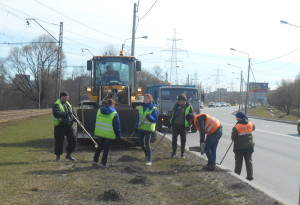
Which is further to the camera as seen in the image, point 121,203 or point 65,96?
point 65,96

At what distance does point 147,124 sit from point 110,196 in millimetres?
3725

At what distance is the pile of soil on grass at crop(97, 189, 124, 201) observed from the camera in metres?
6.39

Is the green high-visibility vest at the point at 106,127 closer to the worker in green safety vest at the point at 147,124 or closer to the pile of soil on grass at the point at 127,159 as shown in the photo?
the worker in green safety vest at the point at 147,124

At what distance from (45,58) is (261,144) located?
213 ft

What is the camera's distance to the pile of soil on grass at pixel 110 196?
6.39 m

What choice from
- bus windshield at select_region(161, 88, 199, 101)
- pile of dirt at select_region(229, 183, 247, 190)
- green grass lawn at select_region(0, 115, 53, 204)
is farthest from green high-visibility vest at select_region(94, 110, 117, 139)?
bus windshield at select_region(161, 88, 199, 101)

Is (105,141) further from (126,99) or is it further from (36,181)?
(126,99)

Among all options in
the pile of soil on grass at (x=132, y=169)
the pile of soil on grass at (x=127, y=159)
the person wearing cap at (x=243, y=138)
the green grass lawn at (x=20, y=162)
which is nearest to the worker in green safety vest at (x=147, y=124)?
the pile of soil on grass at (x=127, y=159)

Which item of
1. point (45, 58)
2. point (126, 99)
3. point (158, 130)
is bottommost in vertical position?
point (158, 130)

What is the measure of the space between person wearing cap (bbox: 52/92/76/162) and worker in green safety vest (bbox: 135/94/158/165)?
1.67 metres

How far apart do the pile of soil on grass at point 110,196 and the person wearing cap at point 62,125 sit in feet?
12.7

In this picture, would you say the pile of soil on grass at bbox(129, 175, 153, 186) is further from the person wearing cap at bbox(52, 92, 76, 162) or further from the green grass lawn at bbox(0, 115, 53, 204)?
the person wearing cap at bbox(52, 92, 76, 162)

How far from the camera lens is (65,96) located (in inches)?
405

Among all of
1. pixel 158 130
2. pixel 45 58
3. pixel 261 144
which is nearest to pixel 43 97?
pixel 45 58
